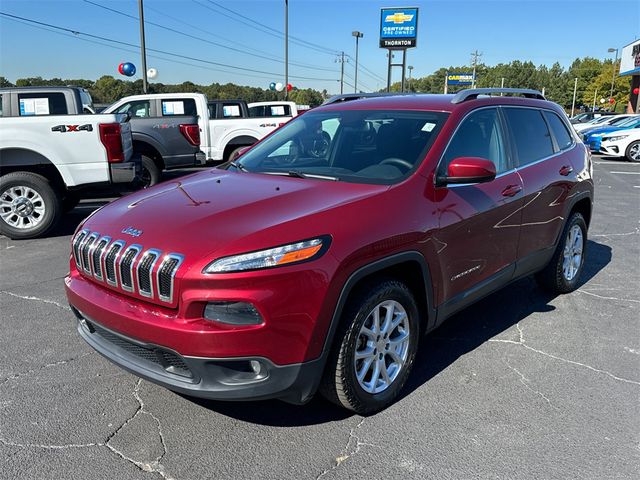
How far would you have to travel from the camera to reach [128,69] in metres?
20.2

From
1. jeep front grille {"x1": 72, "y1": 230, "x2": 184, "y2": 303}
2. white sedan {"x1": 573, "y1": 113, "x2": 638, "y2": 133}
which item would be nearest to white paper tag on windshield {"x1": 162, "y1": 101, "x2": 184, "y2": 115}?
jeep front grille {"x1": 72, "y1": 230, "x2": 184, "y2": 303}

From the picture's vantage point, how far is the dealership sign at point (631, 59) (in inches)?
1526

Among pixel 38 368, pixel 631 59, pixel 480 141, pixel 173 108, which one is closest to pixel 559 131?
pixel 480 141

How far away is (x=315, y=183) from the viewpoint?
3.13 m

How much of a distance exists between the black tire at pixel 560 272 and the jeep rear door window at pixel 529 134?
2.57 ft

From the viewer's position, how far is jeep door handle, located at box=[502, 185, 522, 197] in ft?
12.1

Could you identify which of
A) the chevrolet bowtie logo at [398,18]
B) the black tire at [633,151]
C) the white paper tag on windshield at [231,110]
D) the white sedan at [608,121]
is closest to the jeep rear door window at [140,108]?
the white paper tag on windshield at [231,110]

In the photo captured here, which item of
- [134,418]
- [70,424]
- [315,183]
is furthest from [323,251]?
[70,424]

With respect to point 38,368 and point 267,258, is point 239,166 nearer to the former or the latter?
point 267,258

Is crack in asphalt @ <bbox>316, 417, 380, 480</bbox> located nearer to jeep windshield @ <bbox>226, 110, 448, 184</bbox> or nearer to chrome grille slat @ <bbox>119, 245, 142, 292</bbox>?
chrome grille slat @ <bbox>119, 245, 142, 292</bbox>

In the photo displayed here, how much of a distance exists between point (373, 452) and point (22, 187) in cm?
609

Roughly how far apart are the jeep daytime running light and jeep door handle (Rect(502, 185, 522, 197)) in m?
1.86

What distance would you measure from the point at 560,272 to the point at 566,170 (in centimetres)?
93

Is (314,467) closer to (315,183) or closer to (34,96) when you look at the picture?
(315,183)
